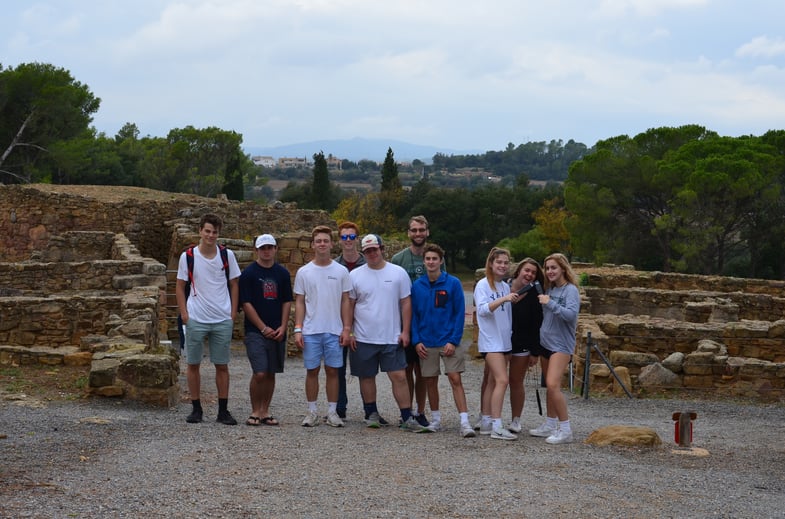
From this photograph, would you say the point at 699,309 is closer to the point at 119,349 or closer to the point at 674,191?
the point at 119,349

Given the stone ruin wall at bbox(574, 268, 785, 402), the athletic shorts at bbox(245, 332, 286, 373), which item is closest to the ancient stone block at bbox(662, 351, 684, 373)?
the stone ruin wall at bbox(574, 268, 785, 402)

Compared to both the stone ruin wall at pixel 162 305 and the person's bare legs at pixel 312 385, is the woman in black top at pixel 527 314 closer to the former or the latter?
the person's bare legs at pixel 312 385

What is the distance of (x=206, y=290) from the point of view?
914 centimetres

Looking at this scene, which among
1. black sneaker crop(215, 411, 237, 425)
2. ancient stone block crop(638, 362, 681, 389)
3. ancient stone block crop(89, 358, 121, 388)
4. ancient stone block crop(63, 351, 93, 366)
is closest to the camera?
black sneaker crop(215, 411, 237, 425)

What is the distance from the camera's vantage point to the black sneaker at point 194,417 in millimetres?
8977

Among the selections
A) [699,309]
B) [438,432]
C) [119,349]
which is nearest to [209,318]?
[119,349]

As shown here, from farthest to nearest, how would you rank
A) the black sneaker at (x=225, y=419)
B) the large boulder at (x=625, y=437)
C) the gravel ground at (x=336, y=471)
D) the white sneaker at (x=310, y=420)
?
the white sneaker at (x=310, y=420)
the black sneaker at (x=225, y=419)
the large boulder at (x=625, y=437)
the gravel ground at (x=336, y=471)

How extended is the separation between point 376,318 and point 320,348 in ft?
2.02

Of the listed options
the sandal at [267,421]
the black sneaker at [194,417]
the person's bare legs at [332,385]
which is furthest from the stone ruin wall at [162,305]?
the person's bare legs at [332,385]

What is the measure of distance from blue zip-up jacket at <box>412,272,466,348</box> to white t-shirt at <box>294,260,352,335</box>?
721mm

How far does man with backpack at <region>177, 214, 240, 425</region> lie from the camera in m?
9.12

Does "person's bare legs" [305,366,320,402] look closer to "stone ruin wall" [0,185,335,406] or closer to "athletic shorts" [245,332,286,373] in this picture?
"athletic shorts" [245,332,286,373]

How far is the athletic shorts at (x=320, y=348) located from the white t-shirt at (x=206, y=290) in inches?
33.1

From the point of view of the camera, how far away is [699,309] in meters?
18.5
